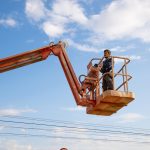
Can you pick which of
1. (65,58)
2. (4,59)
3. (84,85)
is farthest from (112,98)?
(4,59)

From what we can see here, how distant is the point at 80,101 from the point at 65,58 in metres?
2.42

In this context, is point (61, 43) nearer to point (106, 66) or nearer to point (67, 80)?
point (67, 80)

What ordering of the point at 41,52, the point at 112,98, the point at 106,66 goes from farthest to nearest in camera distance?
the point at 41,52 < the point at 106,66 < the point at 112,98

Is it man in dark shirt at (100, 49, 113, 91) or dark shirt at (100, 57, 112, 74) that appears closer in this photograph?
man in dark shirt at (100, 49, 113, 91)

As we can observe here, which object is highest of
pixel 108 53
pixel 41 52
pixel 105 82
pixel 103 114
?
pixel 41 52

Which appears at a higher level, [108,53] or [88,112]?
[108,53]

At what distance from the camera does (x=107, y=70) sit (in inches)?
435

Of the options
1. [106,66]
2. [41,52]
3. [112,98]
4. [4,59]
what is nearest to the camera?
[112,98]

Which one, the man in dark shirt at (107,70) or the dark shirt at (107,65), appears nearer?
the man in dark shirt at (107,70)

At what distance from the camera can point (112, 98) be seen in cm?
1019

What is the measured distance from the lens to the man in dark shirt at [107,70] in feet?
35.1

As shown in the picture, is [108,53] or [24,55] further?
[24,55]

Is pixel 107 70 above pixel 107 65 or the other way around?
the other way around

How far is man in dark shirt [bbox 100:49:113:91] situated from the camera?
1070 cm
